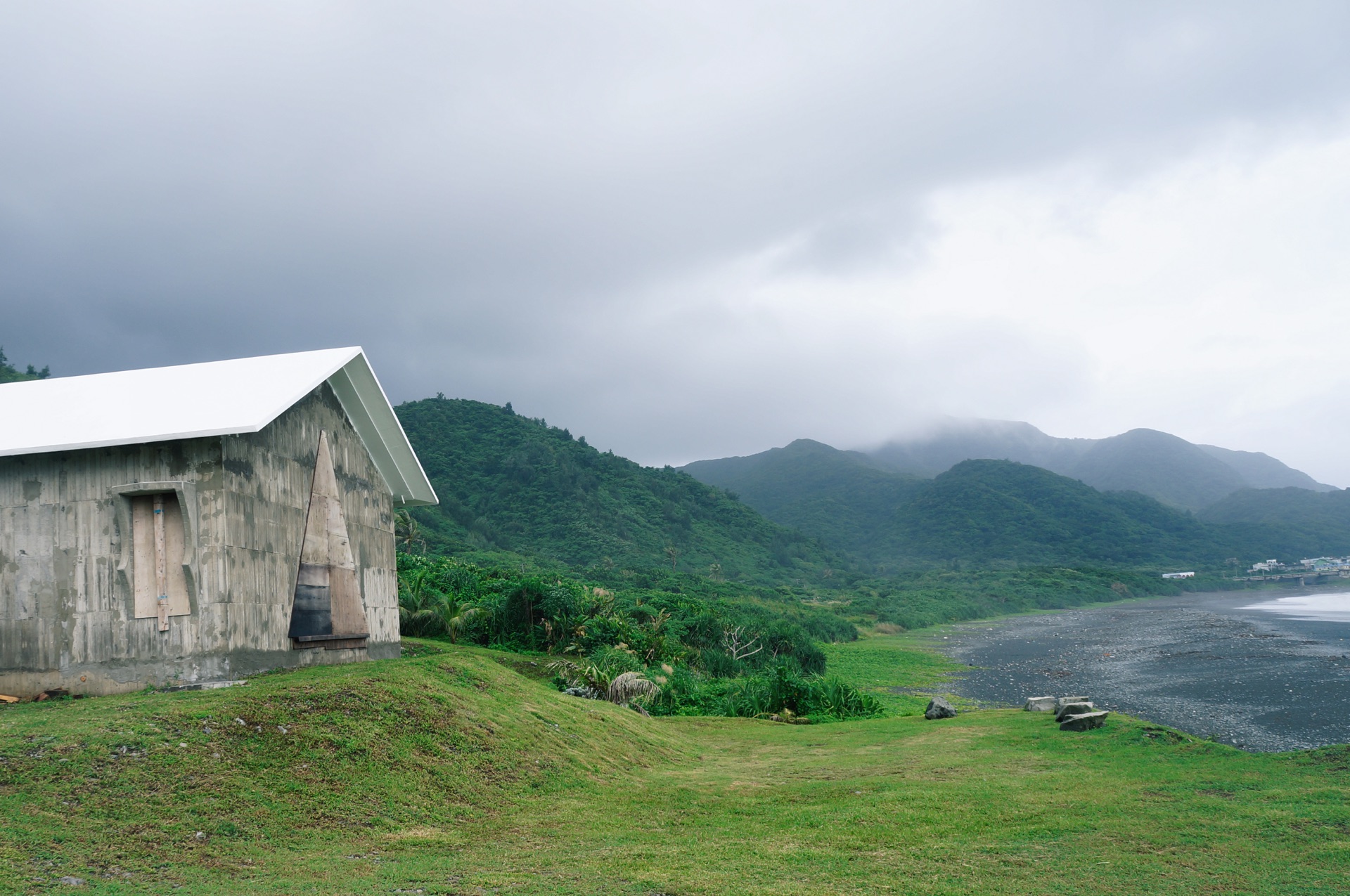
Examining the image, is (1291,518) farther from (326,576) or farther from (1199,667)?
(326,576)

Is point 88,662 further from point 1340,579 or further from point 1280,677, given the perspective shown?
point 1340,579

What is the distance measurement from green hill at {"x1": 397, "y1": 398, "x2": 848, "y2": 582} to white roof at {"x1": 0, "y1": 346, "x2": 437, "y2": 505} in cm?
4957

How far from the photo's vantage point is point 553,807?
410 inches

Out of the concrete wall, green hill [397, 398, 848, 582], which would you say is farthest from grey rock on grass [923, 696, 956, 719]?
green hill [397, 398, 848, 582]

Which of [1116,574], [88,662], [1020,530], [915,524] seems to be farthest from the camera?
[915,524]

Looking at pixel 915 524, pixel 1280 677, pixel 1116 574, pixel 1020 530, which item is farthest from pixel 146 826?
pixel 915 524

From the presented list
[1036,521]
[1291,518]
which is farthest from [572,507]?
[1291,518]

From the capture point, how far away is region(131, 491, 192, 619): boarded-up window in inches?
477

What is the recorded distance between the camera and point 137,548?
12.3 m

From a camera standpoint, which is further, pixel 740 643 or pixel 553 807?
pixel 740 643

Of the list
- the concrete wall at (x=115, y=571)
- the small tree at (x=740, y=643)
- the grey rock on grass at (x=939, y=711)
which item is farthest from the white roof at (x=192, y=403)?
the small tree at (x=740, y=643)

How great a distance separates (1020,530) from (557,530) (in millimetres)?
75493

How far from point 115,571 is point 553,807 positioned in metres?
7.01

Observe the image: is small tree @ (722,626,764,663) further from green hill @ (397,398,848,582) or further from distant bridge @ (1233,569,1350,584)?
distant bridge @ (1233,569,1350,584)
